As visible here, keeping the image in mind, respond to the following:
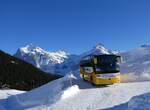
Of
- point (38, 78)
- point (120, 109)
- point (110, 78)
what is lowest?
point (120, 109)

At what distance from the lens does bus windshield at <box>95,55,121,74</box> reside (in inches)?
1577

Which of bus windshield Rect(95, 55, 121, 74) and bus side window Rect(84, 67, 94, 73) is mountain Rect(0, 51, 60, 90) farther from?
bus windshield Rect(95, 55, 121, 74)

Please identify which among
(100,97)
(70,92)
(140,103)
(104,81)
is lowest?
(140,103)

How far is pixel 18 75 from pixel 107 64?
108845 millimetres

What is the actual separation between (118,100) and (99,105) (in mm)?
2054

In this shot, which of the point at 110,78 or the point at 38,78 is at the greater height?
the point at 38,78

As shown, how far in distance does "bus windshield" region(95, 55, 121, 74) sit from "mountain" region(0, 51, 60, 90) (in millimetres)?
91301

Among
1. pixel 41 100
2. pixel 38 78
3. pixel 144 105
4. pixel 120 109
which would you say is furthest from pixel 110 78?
pixel 38 78

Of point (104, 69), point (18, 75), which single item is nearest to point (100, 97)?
point (104, 69)

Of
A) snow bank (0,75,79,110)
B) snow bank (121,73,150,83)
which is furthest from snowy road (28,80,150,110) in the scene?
snow bank (121,73,150,83)

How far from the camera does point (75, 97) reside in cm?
3519

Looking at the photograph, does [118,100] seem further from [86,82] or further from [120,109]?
[86,82]

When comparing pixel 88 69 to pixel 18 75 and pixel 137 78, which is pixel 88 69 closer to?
pixel 137 78

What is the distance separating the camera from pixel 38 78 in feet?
512
